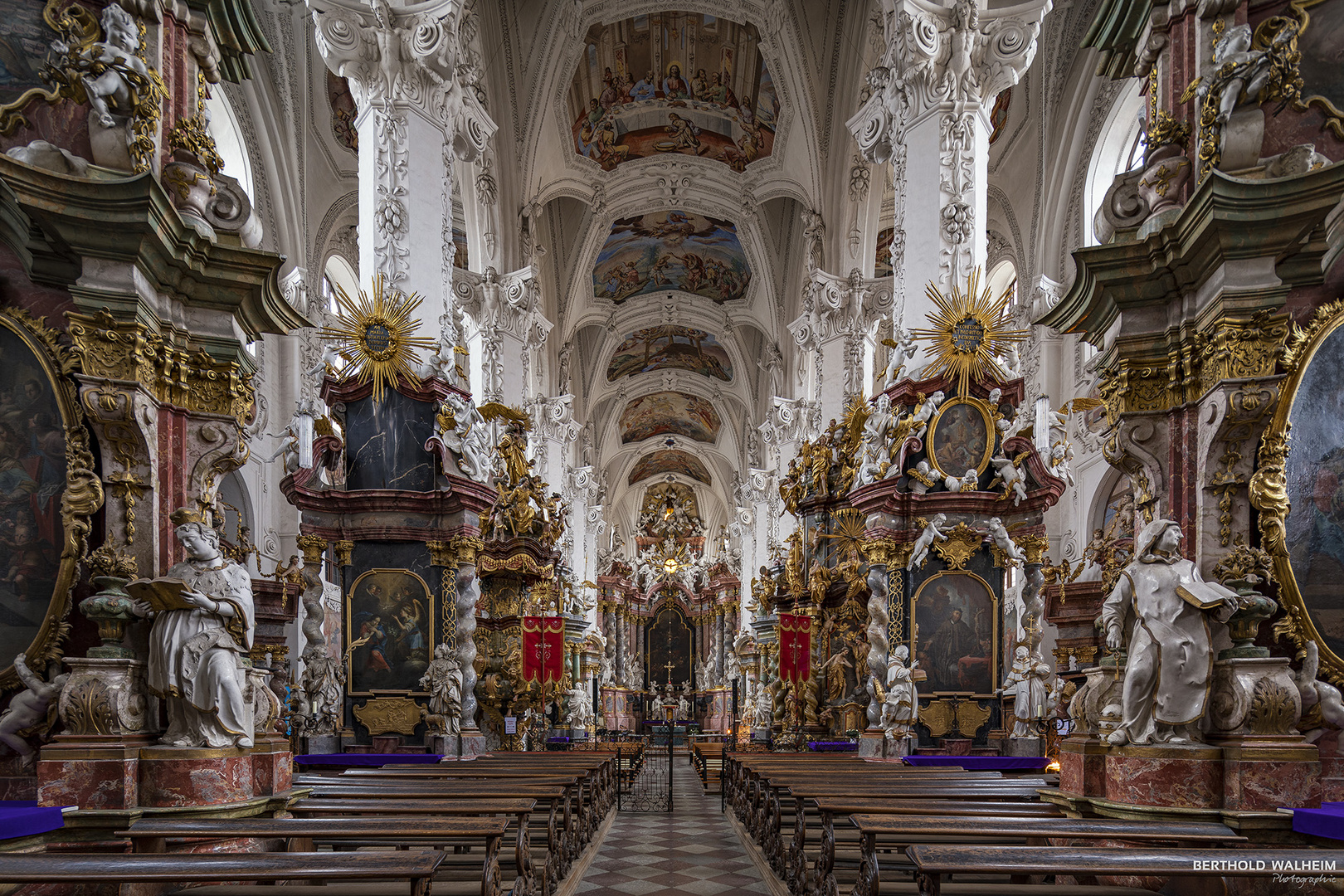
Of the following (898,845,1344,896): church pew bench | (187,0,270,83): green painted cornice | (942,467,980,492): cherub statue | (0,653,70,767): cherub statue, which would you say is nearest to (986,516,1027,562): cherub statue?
(942,467,980,492): cherub statue

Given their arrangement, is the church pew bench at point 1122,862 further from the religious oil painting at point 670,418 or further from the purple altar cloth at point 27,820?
the religious oil painting at point 670,418

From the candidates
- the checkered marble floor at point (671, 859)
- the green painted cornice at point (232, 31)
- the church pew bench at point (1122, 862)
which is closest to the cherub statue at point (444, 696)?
the checkered marble floor at point (671, 859)

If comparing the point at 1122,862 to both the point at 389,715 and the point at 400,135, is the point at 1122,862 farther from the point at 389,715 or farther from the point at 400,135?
the point at 400,135

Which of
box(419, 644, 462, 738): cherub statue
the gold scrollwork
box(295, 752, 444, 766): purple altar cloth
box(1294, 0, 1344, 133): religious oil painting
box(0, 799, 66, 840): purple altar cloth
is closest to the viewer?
box(0, 799, 66, 840): purple altar cloth

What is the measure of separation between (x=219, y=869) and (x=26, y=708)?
9.34 ft

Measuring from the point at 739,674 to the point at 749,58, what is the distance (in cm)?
2050

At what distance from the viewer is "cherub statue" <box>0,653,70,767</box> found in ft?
19.0

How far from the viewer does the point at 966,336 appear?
12828 mm

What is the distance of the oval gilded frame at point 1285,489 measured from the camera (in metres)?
5.64

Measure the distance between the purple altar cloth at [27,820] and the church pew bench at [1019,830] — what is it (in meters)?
4.61

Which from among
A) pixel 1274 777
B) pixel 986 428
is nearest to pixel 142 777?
pixel 1274 777

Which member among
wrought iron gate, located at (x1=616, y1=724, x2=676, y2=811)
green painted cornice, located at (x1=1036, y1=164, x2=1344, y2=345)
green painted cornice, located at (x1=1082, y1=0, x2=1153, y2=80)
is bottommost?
wrought iron gate, located at (x1=616, y1=724, x2=676, y2=811)

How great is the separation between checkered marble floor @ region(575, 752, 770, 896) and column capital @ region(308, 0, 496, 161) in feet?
35.3

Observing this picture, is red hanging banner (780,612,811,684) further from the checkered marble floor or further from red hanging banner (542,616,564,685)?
red hanging banner (542,616,564,685)
